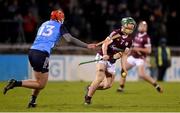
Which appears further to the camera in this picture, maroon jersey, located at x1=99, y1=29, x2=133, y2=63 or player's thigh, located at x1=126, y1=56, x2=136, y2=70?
player's thigh, located at x1=126, y1=56, x2=136, y2=70

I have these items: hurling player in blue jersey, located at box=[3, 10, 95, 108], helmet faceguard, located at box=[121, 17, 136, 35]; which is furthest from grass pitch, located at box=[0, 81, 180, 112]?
helmet faceguard, located at box=[121, 17, 136, 35]

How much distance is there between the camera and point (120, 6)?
31.8 metres

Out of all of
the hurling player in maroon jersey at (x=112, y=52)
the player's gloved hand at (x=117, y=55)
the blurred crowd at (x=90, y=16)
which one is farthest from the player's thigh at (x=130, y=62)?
the blurred crowd at (x=90, y=16)

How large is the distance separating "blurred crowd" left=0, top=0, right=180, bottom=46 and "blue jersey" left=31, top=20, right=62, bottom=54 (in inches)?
476

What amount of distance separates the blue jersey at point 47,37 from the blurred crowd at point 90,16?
12084 mm

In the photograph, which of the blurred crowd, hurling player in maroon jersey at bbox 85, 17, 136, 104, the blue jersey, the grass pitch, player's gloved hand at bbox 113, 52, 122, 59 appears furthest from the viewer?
the blurred crowd

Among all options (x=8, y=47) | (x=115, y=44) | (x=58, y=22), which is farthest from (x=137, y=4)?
(x=58, y=22)

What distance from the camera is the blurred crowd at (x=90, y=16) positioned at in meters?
29.1

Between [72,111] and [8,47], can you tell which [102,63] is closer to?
[72,111]

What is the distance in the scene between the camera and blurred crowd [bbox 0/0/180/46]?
29.1 meters

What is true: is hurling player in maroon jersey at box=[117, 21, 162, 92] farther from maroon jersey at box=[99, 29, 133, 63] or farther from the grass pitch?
maroon jersey at box=[99, 29, 133, 63]

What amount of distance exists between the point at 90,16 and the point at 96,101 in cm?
1275

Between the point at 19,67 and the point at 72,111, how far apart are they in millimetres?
13324

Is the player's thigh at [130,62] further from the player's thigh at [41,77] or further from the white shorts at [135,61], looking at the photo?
the player's thigh at [41,77]
